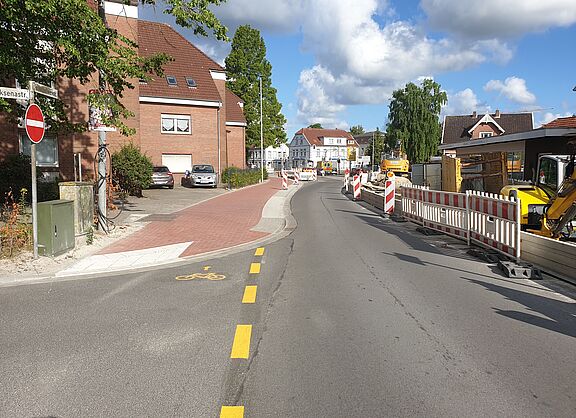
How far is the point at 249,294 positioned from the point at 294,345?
214cm

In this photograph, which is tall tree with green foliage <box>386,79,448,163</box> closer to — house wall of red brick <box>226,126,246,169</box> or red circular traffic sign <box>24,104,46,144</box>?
house wall of red brick <box>226,126,246,169</box>

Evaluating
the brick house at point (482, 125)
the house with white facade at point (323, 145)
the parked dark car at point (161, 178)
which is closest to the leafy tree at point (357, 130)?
the house with white facade at point (323, 145)

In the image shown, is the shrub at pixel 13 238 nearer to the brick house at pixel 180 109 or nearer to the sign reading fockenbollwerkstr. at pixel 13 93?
the sign reading fockenbollwerkstr. at pixel 13 93

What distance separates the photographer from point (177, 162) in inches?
1513

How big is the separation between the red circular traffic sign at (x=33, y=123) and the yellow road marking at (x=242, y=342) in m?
5.52

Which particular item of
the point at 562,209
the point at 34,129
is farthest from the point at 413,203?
the point at 34,129

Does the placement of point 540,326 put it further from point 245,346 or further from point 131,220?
point 131,220

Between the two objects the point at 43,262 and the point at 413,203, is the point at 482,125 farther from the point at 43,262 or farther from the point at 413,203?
the point at 43,262

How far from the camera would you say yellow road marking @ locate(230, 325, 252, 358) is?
15.4ft

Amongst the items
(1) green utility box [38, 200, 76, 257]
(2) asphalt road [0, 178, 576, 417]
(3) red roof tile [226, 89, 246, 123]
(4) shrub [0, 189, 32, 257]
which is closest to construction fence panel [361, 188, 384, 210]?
(2) asphalt road [0, 178, 576, 417]

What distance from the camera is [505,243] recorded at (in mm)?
9250

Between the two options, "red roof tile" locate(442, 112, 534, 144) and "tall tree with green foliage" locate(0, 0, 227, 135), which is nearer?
"tall tree with green foliage" locate(0, 0, 227, 135)

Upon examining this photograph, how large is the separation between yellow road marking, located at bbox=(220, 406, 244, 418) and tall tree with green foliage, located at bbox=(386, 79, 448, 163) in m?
69.8

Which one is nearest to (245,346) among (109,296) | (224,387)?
(224,387)
